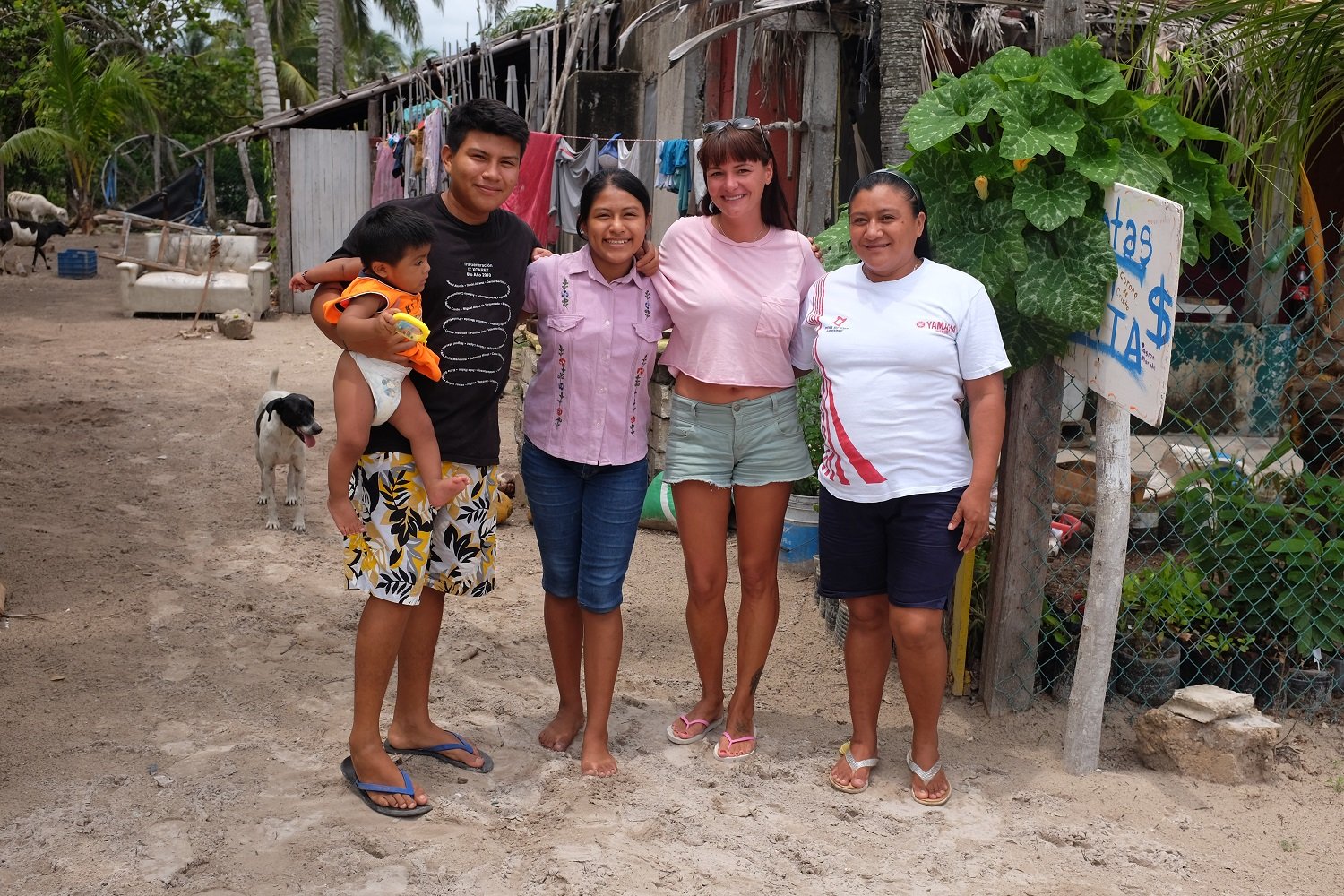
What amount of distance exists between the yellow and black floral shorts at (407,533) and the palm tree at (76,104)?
63.8 ft

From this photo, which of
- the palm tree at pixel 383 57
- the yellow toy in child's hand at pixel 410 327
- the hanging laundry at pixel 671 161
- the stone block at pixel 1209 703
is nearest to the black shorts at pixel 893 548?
the stone block at pixel 1209 703

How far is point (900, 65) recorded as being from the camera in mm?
4684

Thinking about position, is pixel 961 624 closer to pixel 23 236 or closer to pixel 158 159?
pixel 23 236

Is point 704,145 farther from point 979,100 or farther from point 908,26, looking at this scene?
point 908,26

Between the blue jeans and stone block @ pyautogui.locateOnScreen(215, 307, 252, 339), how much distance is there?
968 centimetres

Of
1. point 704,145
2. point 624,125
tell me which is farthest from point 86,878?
point 624,125

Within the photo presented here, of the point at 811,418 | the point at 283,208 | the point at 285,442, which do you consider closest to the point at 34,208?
the point at 283,208

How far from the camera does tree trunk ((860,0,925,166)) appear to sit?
184 inches

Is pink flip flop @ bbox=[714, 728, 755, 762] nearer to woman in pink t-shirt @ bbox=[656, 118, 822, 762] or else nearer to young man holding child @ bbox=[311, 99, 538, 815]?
woman in pink t-shirt @ bbox=[656, 118, 822, 762]

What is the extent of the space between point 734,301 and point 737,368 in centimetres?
19

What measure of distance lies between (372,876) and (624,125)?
8.90m

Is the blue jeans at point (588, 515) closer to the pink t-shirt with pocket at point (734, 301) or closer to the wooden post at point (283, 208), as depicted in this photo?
the pink t-shirt with pocket at point (734, 301)

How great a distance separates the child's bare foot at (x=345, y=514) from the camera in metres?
2.85

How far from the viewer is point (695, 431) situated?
3277 millimetres
